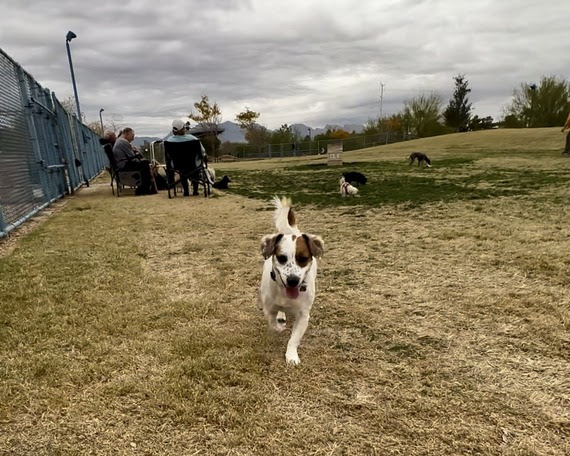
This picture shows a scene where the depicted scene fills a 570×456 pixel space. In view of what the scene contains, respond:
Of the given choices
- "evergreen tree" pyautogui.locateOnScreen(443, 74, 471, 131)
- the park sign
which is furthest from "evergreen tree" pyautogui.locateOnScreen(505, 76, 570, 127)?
the park sign

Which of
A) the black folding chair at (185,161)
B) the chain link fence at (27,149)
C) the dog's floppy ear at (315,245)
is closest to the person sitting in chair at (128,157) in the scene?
the black folding chair at (185,161)

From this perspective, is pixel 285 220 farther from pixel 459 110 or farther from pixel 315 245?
pixel 459 110

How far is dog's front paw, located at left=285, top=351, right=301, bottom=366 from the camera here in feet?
7.55

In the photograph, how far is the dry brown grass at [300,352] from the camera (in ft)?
5.77

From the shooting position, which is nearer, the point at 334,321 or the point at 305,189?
the point at 334,321

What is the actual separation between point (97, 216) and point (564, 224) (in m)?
6.53

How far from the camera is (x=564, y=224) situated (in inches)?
199

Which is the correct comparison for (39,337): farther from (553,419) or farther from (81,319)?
(553,419)

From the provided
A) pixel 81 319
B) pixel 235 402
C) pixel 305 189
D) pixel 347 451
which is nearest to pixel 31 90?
pixel 305 189

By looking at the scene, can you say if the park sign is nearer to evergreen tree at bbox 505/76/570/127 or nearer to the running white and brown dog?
the running white and brown dog

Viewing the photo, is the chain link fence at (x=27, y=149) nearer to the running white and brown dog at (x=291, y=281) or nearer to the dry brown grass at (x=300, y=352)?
the dry brown grass at (x=300, y=352)

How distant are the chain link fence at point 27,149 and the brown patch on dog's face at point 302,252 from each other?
14.2 feet

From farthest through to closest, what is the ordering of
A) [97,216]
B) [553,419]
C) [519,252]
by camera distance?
[97,216]
[519,252]
[553,419]

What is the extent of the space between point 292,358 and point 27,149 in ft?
20.6
